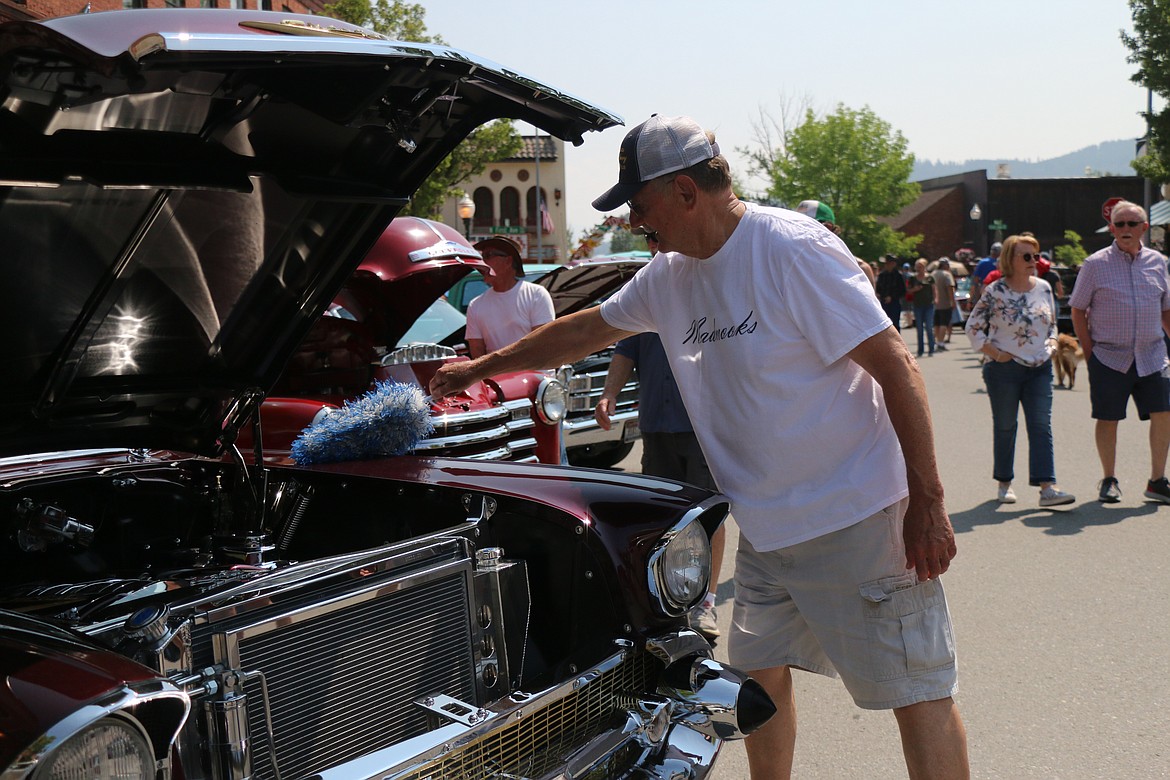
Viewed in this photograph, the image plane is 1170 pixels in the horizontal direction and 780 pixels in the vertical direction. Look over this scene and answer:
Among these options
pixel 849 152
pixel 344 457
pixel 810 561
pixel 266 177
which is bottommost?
pixel 810 561

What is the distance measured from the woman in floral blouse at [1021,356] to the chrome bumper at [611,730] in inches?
203

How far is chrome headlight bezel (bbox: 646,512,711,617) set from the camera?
2701 millimetres

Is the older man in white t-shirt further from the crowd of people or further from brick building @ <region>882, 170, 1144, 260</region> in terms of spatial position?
brick building @ <region>882, 170, 1144, 260</region>

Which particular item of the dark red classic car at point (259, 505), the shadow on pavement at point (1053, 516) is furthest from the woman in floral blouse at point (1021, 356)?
the dark red classic car at point (259, 505)

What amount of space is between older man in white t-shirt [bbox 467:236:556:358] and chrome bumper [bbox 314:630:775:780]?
5.00 metres

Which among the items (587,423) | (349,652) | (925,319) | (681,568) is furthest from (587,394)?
(925,319)

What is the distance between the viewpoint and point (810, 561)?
109 inches

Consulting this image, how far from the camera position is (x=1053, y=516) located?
711 cm

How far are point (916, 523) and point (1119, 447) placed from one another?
25.9 ft

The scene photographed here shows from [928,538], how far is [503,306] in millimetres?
5361

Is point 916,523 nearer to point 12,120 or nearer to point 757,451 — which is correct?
point 757,451

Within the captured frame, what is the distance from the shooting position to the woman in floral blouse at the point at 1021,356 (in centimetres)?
715

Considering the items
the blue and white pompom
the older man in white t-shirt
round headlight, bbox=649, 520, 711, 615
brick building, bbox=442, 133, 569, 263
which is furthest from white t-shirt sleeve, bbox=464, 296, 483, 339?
brick building, bbox=442, 133, 569, 263

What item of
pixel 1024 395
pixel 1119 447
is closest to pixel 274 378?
pixel 1024 395
